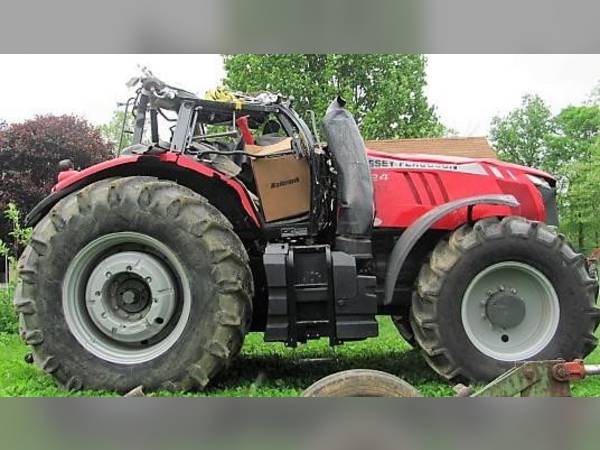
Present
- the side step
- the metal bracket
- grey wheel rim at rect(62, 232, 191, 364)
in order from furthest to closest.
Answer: the metal bracket < the side step < grey wheel rim at rect(62, 232, 191, 364)

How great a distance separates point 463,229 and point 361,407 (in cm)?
323

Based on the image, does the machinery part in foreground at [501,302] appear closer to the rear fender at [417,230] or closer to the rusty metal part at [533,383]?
the rear fender at [417,230]

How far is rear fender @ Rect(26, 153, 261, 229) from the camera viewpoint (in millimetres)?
5477

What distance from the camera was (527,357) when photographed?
550 centimetres

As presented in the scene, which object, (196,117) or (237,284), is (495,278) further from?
(196,117)

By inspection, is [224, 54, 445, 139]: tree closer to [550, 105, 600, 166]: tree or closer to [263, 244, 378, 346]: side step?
[550, 105, 600, 166]: tree

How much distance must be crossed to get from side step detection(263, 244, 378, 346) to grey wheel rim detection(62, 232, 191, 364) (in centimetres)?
70

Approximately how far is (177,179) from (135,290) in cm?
98

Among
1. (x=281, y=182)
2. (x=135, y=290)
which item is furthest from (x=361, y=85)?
(x=135, y=290)

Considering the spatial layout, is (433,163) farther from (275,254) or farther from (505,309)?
(275,254)

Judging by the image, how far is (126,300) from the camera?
526 cm

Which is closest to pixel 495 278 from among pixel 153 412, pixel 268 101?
pixel 268 101

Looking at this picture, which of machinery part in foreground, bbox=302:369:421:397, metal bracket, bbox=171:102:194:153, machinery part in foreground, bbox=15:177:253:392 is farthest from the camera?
metal bracket, bbox=171:102:194:153

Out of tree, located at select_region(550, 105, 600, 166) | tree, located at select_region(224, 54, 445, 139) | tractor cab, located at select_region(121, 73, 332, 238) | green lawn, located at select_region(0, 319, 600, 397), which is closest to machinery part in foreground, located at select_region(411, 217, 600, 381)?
green lawn, located at select_region(0, 319, 600, 397)
